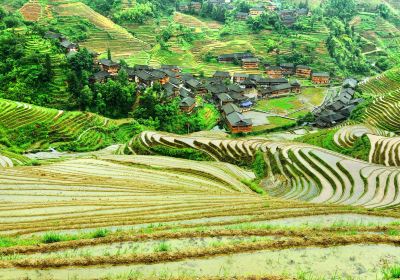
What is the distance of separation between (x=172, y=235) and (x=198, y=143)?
22.9 metres

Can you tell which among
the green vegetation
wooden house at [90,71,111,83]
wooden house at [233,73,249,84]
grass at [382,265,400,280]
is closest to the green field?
wooden house at [233,73,249,84]

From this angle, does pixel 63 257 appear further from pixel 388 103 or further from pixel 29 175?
pixel 388 103

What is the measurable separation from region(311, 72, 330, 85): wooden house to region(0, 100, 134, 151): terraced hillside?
41.6m

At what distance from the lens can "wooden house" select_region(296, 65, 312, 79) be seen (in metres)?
69.4

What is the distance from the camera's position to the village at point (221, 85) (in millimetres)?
49062

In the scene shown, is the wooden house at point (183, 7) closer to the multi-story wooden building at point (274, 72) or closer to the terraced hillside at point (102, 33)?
the terraced hillside at point (102, 33)

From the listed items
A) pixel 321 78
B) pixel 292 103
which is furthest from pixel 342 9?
pixel 292 103

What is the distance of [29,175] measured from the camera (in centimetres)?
1888

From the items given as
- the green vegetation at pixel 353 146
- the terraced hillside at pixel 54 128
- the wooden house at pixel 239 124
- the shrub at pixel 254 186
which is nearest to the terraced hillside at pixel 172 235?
the shrub at pixel 254 186

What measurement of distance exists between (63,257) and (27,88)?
135 feet

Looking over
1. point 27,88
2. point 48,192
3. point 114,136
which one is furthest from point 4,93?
point 48,192

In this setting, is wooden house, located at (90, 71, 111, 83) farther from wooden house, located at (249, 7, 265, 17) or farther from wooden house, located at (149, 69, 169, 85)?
wooden house, located at (249, 7, 265, 17)

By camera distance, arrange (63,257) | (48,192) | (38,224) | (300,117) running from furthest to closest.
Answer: (300,117) < (48,192) < (38,224) < (63,257)

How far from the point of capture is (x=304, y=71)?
69562mm
